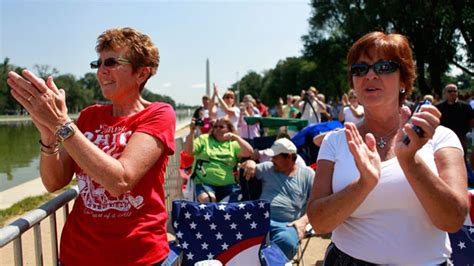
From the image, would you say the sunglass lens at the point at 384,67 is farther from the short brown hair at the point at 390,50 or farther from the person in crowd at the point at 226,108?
the person in crowd at the point at 226,108

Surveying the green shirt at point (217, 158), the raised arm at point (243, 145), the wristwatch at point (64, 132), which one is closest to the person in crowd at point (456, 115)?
the raised arm at point (243, 145)

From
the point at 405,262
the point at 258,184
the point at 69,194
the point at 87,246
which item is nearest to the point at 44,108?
the point at 87,246

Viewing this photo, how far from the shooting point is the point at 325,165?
1870mm

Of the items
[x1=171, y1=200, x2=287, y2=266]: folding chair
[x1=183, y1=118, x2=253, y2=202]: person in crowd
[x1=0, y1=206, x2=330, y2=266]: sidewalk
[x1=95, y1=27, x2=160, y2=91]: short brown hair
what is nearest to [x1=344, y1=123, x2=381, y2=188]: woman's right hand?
[x1=95, y1=27, x2=160, y2=91]: short brown hair

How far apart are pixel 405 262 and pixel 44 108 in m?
1.47

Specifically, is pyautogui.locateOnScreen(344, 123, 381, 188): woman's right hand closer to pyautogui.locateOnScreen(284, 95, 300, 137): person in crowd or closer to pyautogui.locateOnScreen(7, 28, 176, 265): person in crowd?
pyautogui.locateOnScreen(7, 28, 176, 265): person in crowd

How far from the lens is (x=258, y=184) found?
4.77 m

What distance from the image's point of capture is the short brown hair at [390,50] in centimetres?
183

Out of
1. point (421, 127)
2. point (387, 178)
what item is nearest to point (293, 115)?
point (387, 178)

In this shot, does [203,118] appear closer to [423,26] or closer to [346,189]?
[346,189]

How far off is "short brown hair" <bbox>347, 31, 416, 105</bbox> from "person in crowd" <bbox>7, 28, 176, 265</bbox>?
0.87 m

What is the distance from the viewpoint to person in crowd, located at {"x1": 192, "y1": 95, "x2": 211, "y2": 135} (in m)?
7.23

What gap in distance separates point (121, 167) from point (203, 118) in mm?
7621

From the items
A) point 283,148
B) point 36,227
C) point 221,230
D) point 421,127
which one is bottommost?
point 221,230
